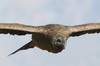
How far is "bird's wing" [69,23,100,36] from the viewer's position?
128 ft

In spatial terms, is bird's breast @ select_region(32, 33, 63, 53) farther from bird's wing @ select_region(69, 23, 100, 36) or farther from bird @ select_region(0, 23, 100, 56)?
bird's wing @ select_region(69, 23, 100, 36)

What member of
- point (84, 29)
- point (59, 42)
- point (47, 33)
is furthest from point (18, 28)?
point (84, 29)

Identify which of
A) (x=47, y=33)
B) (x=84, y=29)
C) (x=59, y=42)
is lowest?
(x=84, y=29)

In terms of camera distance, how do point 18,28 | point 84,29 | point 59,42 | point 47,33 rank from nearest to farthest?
point 59,42 < point 47,33 < point 18,28 < point 84,29

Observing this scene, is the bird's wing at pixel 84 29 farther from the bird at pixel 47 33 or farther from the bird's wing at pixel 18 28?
the bird's wing at pixel 18 28

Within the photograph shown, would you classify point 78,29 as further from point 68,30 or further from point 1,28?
Result: point 1,28

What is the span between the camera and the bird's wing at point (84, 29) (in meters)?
39.0

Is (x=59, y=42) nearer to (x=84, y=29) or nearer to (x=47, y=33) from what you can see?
(x=47, y=33)

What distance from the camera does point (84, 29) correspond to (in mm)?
39500

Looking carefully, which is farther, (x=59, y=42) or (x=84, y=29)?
(x=84, y=29)

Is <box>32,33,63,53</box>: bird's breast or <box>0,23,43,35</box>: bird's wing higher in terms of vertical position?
<box>0,23,43,35</box>: bird's wing

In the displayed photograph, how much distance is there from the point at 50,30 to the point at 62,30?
0.57 meters

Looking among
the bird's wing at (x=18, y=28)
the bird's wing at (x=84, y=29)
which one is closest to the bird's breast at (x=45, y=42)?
the bird's wing at (x=18, y=28)

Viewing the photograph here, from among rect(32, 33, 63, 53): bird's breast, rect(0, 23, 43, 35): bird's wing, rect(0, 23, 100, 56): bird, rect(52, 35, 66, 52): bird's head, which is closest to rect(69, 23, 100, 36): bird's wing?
rect(0, 23, 100, 56): bird
